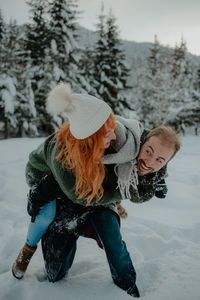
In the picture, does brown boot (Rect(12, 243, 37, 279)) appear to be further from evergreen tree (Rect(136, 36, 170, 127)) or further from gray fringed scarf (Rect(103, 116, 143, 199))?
evergreen tree (Rect(136, 36, 170, 127))

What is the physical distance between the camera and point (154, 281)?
178 centimetres

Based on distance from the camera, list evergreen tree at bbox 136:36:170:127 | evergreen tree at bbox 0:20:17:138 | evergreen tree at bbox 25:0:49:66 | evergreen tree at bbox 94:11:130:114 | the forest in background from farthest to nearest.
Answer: evergreen tree at bbox 136:36:170:127
evergreen tree at bbox 94:11:130:114
evergreen tree at bbox 25:0:49:66
the forest in background
evergreen tree at bbox 0:20:17:138

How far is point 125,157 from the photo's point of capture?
1652 mm

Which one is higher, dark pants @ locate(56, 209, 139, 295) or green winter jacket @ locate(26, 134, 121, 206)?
green winter jacket @ locate(26, 134, 121, 206)

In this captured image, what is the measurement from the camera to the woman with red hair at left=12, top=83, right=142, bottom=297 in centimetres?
153

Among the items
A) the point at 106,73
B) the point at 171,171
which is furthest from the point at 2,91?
the point at 171,171

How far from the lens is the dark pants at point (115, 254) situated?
65.1 inches

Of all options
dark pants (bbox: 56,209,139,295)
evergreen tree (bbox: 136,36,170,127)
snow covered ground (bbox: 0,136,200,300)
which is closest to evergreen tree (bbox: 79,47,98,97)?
evergreen tree (bbox: 136,36,170,127)

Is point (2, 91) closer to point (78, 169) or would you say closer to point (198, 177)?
point (198, 177)

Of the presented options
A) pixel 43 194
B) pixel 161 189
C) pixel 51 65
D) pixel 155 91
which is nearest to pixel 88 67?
pixel 51 65

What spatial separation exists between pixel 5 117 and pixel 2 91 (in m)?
2.02

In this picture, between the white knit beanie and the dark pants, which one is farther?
the dark pants

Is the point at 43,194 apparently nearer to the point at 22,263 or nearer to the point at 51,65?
the point at 22,263

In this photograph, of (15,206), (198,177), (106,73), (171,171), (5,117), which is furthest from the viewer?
(106,73)
